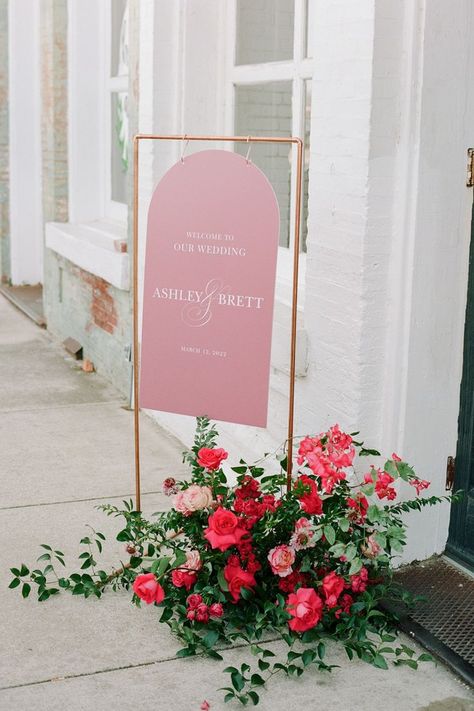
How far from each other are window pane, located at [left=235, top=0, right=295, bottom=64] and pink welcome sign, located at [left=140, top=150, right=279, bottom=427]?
52.6 inches

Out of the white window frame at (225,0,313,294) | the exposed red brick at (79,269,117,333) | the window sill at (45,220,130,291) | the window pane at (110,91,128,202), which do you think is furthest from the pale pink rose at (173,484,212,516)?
the window pane at (110,91,128,202)

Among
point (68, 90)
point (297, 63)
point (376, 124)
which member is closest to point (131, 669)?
point (376, 124)

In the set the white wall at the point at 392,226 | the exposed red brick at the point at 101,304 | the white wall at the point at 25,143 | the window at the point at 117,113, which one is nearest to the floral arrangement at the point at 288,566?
the white wall at the point at 392,226

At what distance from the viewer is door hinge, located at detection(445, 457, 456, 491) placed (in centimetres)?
395

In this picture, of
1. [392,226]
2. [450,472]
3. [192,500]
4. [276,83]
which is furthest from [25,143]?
[192,500]

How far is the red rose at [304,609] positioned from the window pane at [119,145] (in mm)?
4065

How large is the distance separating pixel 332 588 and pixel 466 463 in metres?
0.83

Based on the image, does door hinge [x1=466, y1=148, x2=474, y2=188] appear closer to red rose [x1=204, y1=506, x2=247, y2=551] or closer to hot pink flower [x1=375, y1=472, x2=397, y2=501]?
hot pink flower [x1=375, y1=472, x2=397, y2=501]

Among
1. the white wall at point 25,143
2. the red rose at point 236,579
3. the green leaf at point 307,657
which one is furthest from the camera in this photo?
the white wall at point 25,143

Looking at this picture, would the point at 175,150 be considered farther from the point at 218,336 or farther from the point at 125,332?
the point at 218,336

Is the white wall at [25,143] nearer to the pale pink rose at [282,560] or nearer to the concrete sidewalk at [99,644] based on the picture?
the concrete sidewalk at [99,644]

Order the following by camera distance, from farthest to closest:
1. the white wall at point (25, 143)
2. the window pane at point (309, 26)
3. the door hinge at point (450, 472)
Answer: the white wall at point (25, 143) < the window pane at point (309, 26) < the door hinge at point (450, 472)

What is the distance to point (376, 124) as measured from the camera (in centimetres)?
363

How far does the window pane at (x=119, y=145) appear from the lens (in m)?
6.90
